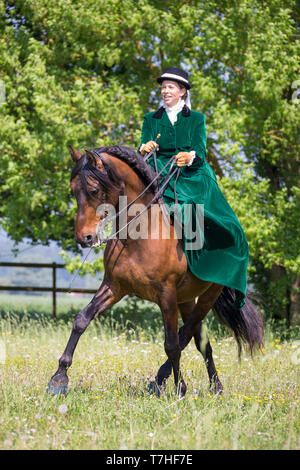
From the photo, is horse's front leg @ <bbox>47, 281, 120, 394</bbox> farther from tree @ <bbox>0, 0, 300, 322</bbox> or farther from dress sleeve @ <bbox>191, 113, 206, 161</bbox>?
tree @ <bbox>0, 0, 300, 322</bbox>

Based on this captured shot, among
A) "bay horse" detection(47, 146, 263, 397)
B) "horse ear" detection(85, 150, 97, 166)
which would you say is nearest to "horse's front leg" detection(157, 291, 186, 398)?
"bay horse" detection(47, 146, 263, 397)

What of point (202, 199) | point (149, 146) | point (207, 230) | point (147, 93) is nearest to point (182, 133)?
point (149, 146)

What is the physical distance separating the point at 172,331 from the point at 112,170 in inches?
57.6

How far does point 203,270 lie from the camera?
4730mm

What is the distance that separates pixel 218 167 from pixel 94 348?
13.2 ft

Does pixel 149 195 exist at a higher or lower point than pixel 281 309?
higher

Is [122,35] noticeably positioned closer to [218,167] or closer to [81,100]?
[81,100]

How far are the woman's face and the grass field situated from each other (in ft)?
8.08

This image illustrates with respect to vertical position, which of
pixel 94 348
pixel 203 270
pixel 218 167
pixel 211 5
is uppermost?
pixel 211 5

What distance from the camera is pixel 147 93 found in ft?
32.2

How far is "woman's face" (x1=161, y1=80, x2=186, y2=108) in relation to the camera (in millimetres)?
4930

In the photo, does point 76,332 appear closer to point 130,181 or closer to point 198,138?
point 130,181

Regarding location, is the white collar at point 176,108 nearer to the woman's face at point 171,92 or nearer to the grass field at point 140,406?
the woman's face at point 171,92
